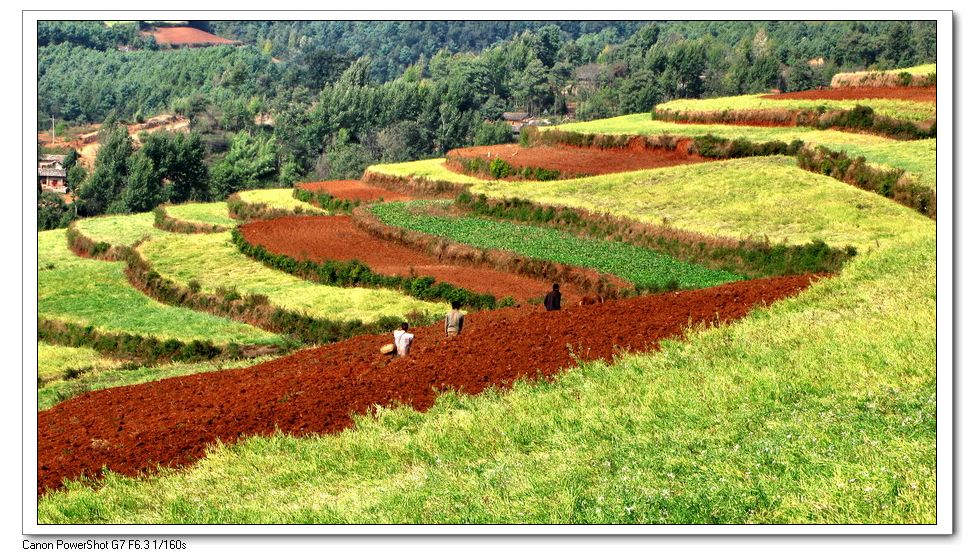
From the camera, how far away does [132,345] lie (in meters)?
39.6

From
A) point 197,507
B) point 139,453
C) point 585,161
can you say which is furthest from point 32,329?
point 585,161

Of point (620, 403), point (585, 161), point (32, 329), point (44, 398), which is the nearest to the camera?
point (32, 329)

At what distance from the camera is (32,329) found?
14.9 meters

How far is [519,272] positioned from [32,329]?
30.1 m

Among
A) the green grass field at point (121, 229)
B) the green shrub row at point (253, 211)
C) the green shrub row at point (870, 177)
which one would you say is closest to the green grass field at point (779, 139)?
the green shrub row at point (870, 177)

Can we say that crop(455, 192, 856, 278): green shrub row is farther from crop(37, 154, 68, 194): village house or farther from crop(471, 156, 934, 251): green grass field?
crop(37, 154, 68, 194): village house

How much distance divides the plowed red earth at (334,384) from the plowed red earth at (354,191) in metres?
49.7

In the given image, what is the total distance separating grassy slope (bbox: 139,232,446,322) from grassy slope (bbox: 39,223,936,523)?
68.8ft

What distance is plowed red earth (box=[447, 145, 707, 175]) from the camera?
66.6m

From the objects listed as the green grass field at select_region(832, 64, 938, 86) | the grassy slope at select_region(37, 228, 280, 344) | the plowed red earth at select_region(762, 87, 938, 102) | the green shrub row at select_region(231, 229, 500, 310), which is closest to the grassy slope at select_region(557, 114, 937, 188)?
the plowed red earth at select_region(762, 87, 938, 102)

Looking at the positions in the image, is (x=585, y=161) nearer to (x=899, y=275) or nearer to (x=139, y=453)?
(x=899, y=275)

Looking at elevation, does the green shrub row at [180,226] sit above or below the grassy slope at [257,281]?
above

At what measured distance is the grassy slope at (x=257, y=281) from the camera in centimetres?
4044

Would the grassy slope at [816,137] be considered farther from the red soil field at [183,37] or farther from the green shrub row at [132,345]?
the red soil field at [183,37]
